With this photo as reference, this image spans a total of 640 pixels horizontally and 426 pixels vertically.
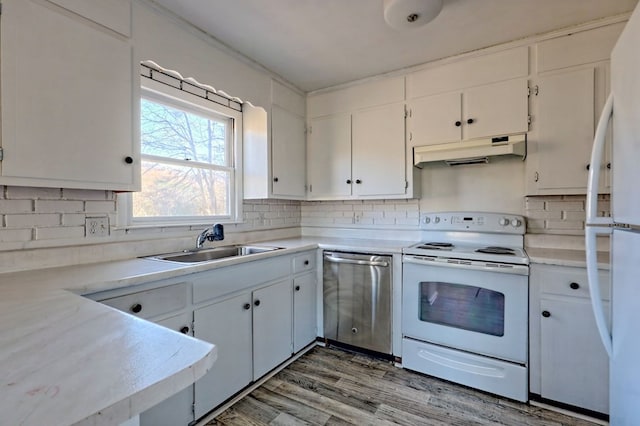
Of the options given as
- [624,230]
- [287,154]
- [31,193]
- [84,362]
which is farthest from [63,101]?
[624,230]

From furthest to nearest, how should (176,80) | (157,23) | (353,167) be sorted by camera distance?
(353,167), (176,80), (157,23)

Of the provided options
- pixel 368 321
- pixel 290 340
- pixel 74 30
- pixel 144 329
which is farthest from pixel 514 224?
pixel 74 30

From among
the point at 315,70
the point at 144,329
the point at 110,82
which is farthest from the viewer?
the point at 315,70

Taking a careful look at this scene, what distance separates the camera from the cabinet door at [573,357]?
174cm

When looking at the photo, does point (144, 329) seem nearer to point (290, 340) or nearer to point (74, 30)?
point (74, 30)

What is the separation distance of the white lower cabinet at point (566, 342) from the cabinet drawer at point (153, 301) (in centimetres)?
205

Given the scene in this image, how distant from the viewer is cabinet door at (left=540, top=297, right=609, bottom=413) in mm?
1737

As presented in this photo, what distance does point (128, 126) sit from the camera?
5.45 ft

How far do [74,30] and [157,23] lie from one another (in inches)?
19.2

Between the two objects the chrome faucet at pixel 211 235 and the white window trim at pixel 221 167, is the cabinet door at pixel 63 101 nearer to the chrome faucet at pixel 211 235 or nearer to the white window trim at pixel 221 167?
the white window trim at pixel 221 167

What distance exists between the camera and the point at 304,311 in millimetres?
2553

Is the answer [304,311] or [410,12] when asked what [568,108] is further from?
[304,311]

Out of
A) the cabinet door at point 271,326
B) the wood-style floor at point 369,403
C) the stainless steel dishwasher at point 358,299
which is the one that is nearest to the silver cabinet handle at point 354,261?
the stainless steel dishwasher at point 358,299

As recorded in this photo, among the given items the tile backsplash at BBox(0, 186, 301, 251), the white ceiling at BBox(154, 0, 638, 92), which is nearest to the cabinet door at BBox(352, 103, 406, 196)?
the white ceiling at BBox(154, 0, 638, 92)
